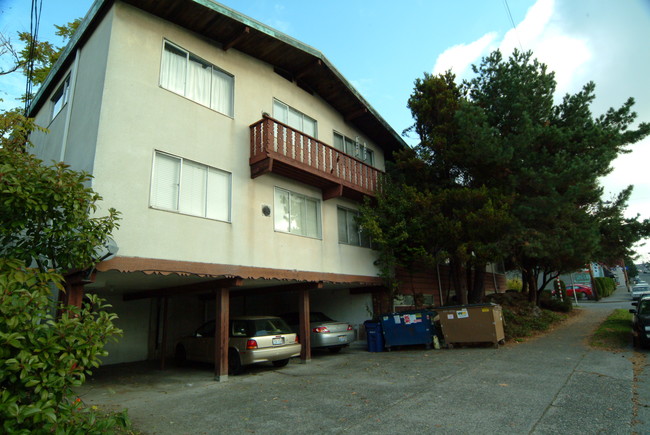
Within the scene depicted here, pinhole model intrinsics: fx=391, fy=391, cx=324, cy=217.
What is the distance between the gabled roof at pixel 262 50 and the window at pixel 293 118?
1.27 meters

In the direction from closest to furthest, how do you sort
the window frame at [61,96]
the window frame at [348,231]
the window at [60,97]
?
the window frame at [61,96] → the window at [60,97] → the window frame at [348,231]

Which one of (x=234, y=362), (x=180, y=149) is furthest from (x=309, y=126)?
(x=234, y=362)

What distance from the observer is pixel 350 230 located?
1511 cm

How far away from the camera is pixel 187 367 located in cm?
1241

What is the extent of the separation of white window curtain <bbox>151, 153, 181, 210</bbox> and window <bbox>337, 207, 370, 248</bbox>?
6613 millimetres

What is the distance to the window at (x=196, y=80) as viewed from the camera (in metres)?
10.4

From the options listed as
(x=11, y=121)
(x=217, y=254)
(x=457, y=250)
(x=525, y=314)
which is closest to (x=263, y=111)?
(x=217, y=254)

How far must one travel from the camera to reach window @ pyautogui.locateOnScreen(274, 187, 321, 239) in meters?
12.2

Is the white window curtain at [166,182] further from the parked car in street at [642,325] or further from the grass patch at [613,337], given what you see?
the grass patch at [613,337]

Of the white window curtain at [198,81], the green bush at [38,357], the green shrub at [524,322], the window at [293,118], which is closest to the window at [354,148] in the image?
the window at [293,118]

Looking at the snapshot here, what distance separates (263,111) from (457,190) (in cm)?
734

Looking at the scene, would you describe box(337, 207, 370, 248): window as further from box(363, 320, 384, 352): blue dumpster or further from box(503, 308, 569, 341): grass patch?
box(503, 308, 569, 341): grass patch

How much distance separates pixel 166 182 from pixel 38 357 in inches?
241

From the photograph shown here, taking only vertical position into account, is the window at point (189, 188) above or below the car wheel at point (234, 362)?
above
